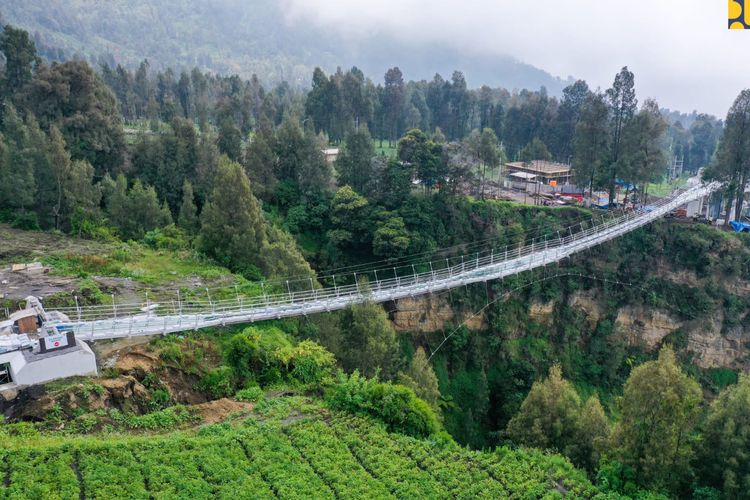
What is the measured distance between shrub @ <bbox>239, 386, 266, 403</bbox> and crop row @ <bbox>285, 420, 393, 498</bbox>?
235 cm

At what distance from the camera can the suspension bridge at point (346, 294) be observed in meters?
23.1

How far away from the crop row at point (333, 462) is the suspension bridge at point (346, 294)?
7.53 meters

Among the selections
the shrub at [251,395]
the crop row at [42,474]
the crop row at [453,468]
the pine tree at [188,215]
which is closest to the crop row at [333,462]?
the crop row at [453,468]

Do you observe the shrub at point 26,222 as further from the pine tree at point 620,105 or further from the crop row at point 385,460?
the pine tree at point 620,105

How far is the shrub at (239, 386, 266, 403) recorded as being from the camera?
68.6 ft

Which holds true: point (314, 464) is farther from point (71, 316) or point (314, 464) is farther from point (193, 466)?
point (71, 316)

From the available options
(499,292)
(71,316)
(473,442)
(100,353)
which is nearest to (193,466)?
(100,353)

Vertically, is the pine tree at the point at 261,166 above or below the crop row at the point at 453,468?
above

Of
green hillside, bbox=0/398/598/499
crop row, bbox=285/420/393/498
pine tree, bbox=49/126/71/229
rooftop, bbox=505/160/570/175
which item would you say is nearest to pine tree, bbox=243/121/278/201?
pine tree, bbox=49/126/71/229

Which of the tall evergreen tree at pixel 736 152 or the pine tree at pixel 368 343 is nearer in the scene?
the pine tree at pixel 368 343

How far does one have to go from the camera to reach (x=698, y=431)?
22016 mm

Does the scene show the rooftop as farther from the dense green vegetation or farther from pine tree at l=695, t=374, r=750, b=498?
the dense green vegetation

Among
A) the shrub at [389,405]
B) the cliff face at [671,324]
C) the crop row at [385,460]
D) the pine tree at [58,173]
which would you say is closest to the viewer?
the crop row at [385,460]

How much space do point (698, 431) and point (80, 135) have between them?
4289 centimetres
